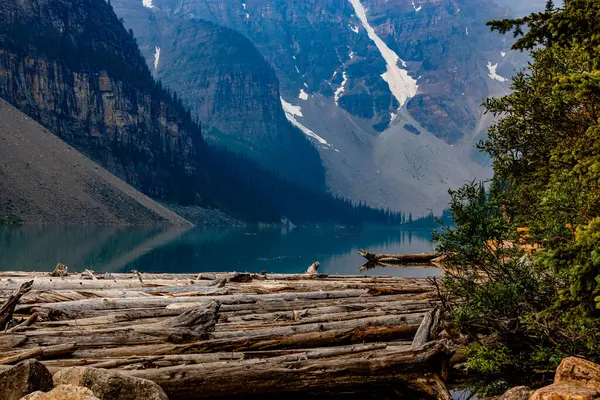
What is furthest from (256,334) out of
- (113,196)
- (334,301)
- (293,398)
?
(113,196)

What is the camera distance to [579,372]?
820 centimetres

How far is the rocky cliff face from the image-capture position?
15538cm

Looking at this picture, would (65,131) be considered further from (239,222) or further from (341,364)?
(341,364)

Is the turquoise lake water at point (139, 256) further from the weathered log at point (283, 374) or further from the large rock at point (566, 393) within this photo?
the large rock at point (566, 393)

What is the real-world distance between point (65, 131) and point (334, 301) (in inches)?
6520

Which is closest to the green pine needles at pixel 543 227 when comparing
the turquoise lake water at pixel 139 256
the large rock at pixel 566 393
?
the large rock at pixel 566 393

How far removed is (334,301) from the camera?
12867mm

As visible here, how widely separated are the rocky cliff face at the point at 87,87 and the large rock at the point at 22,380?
162 meters

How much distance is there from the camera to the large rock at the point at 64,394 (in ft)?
18.8

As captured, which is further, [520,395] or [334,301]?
[334,301]

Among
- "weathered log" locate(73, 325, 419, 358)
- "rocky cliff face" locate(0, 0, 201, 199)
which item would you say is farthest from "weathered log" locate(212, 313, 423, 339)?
"rocky cliff face" locate(0, 0, 201, 199)

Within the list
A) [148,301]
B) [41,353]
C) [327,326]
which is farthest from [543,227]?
[41,353]

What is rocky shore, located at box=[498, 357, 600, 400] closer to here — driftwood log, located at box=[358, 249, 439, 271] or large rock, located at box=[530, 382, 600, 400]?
large rock, located at box=[530, 382, 600, 400]

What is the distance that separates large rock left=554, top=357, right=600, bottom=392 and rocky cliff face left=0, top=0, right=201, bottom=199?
539 ft
